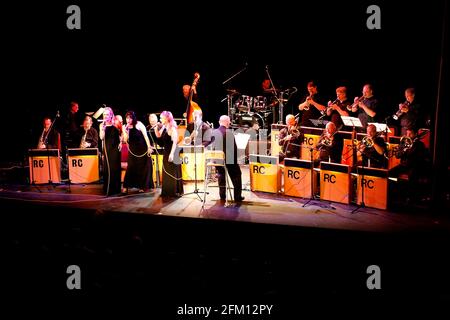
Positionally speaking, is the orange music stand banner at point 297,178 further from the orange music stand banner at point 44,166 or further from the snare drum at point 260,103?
the orange music stand banner at point 44,166

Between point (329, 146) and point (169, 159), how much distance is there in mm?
2975

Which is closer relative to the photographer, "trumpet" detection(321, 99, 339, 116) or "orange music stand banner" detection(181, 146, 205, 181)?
"trumpet" detection(321, 99, 339, 116)

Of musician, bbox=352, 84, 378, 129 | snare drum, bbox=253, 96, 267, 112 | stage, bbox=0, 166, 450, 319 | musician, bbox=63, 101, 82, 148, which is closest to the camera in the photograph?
stage, bbox=0, 166, 450, 319

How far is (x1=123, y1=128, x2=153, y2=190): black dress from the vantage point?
10023 millimetres

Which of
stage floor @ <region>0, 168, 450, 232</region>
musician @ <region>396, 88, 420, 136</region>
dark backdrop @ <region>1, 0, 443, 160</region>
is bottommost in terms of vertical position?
stage floor @ <region>0, 168, 450, 232</region>

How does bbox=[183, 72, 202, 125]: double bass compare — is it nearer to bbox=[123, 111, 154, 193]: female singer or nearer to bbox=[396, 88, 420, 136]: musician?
bbox=[123, 111, 154, 193]: female singer

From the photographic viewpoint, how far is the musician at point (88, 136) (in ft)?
37.1

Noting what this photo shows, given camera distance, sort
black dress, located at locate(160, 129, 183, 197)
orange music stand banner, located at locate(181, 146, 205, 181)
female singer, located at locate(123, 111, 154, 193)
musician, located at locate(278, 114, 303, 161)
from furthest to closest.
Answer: orange music stand banner, located at locate(181, 146, 205, 181), musician, located at locate(278, 114, 303, 161), female singer, located at locate(123, 111, 154, 193), black dress, located at locate(160, 129, 183, 197)

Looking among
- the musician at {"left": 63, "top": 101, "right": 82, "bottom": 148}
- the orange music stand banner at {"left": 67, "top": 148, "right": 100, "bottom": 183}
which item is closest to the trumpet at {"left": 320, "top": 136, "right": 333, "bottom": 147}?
the orange music stand banner at {"left": 67, "top": 148, "right": 100, "bottom": 183}

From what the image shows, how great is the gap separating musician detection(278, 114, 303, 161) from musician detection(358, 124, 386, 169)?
1.45 metres

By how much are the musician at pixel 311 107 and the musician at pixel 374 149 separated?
2.03 m

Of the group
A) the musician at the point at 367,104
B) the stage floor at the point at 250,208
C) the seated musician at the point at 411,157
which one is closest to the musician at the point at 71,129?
the stage floor at the point at 250,208

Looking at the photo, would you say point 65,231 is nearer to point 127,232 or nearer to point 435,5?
point 127,232

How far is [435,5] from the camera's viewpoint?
9.91 meters
